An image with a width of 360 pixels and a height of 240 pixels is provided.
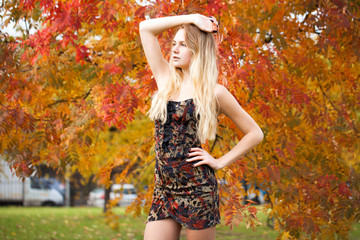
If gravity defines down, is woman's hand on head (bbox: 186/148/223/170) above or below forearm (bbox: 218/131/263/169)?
below

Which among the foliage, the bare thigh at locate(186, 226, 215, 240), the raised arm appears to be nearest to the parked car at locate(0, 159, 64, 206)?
the foliage

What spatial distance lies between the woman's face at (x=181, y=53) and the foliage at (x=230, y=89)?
1.07 m

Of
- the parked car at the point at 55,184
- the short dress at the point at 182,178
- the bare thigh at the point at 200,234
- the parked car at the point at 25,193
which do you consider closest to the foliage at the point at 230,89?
the short dress at the point at 182,178

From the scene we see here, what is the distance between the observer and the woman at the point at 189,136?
259cm

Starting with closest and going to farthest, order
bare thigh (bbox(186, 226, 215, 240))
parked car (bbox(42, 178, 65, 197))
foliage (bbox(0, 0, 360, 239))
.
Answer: bare thigh (bbox(186, 226, 215, 240))
foliage (bbox(0, 0, 360, 239))
parked car (bbox(42, 178, 65, 197))

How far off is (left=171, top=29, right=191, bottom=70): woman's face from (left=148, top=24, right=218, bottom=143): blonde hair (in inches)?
0.9

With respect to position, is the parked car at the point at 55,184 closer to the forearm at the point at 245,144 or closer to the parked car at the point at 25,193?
the parked car at the point at 25,193

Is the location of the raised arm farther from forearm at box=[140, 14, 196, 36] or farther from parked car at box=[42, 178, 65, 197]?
parked car at box=[42, 178, 65, 197]

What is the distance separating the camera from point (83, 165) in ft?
19.5

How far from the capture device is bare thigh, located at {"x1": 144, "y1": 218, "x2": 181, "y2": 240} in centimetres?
260

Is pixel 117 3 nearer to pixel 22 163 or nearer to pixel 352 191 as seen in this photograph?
pixel 22 163

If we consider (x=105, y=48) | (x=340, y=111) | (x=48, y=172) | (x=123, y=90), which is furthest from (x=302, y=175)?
(x=48, y=172)

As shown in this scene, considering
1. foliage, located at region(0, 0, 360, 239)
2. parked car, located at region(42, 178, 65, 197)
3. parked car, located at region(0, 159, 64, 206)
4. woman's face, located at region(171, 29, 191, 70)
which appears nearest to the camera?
woman's face, located at region(171, 29, 191, 70)

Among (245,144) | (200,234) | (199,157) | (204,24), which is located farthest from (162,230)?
(204,24)
